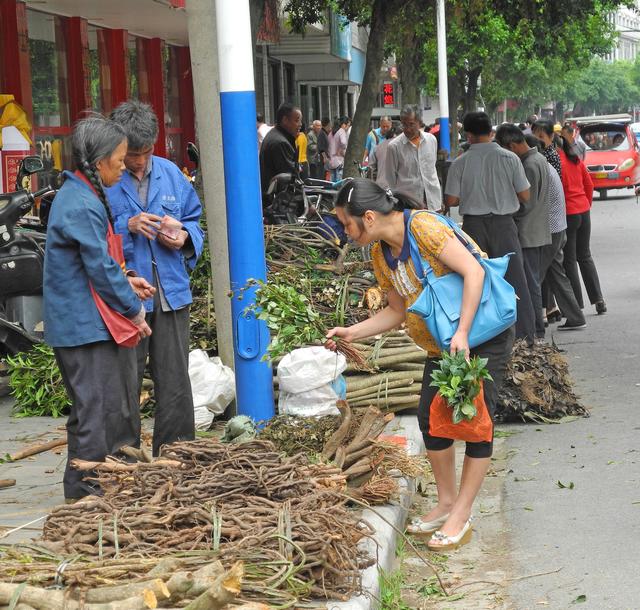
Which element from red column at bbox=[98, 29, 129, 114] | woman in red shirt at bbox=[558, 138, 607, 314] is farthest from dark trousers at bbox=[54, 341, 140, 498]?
red column at bbox=[98, 29, 129, 114]

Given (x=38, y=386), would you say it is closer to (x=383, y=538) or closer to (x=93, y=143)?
(x=93, y=143)

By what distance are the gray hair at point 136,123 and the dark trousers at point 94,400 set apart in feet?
3.32

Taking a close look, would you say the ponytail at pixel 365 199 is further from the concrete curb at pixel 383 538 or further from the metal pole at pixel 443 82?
the metal pole at pixel 443 82

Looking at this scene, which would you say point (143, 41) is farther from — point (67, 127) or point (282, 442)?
point (282, 442)

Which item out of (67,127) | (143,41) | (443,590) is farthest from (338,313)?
(143,41)

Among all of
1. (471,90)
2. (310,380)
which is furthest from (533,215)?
(471,90)

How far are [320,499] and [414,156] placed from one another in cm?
824

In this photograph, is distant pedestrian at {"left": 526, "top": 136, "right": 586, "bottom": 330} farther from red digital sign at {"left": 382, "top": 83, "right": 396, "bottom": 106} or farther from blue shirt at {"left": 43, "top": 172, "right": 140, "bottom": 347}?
red digital sign at {"left": 382, "top": 83, "right": 396, "bottom": 106}

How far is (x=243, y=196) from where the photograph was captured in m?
6.59

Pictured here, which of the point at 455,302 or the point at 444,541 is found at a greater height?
the point at 455,302

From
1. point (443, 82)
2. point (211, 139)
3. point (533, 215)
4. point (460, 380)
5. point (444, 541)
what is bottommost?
point (444, 541)

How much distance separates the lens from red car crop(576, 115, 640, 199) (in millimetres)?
32031

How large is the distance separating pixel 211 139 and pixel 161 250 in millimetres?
2037

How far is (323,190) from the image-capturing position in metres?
13.0
